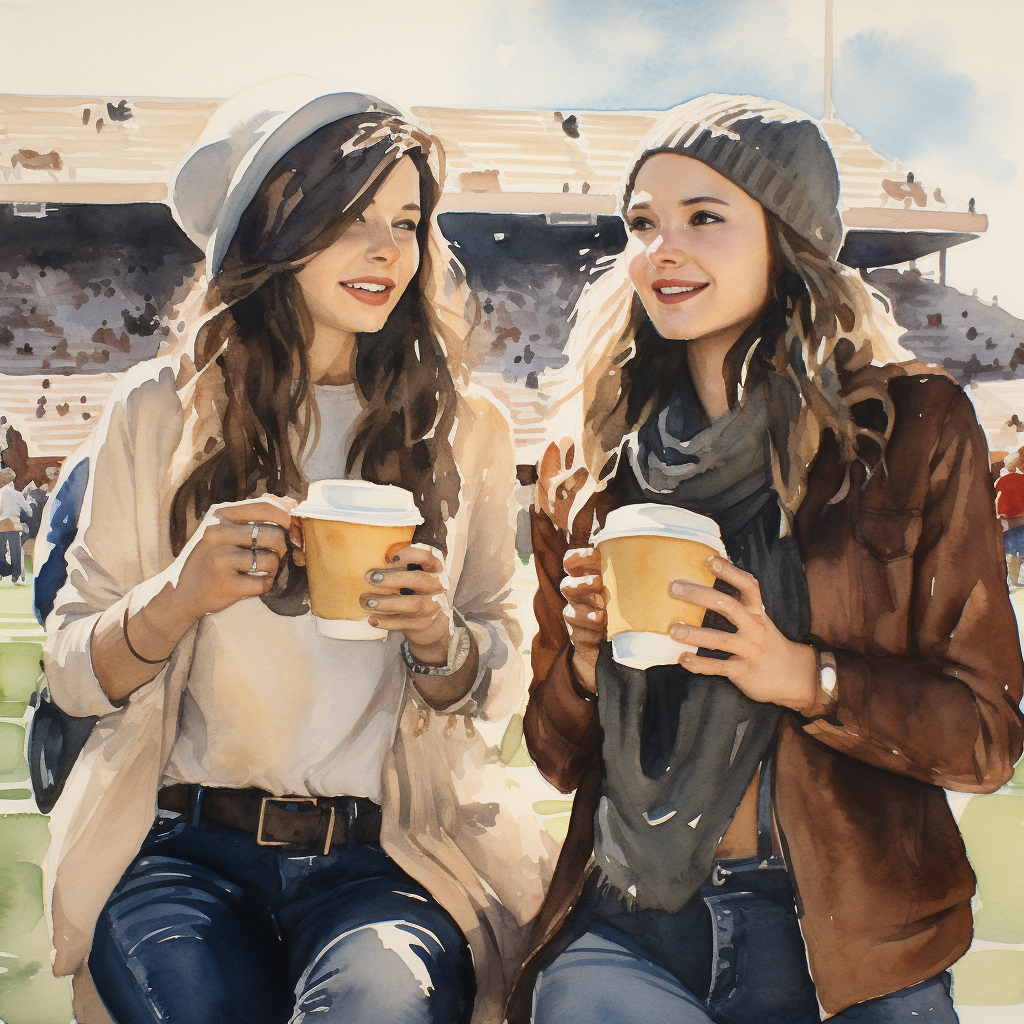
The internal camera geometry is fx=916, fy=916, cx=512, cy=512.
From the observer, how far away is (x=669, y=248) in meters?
1.29

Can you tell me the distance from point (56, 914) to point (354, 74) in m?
1.52

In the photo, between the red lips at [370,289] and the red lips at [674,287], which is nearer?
the red lips at [674,287]

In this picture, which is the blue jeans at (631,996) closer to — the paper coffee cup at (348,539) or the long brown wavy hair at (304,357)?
the paper coffee cup at (348,539)

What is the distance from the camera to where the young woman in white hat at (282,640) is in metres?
1.27

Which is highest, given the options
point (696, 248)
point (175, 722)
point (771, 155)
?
point (771, 155)

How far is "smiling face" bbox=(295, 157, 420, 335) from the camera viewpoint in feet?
4.55

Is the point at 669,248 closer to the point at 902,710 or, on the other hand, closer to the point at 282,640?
the point at 902,710

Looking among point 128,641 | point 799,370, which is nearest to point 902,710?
point 799,370

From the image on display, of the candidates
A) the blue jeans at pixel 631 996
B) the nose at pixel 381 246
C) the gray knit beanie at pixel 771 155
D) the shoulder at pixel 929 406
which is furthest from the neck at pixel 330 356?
the blue jeans at pixel 631 996

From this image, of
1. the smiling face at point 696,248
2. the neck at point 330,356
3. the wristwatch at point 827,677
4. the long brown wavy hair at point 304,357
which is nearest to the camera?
the wristwatch at point 827,677

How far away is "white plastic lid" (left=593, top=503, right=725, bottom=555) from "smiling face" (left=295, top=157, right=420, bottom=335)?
59 centimetres

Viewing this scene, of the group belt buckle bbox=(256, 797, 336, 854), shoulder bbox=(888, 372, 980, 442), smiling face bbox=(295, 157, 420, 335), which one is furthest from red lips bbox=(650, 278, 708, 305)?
belt buckle bbox=(256, 797, 336, 854)

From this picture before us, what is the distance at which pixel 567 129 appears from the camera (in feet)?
5.69

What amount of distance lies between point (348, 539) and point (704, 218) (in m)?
0.66
